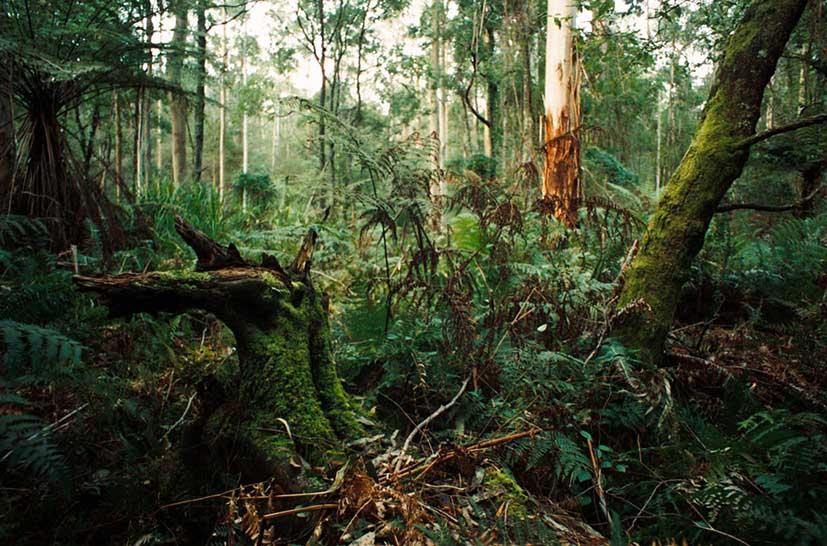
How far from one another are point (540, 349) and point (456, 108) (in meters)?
25.0

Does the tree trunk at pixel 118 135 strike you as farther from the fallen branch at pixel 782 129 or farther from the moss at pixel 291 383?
the fallen branch at pixel 782 129

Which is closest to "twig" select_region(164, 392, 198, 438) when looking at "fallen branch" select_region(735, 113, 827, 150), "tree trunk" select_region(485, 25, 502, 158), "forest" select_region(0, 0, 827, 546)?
"forest" select_region(0, 0, 827, 546)

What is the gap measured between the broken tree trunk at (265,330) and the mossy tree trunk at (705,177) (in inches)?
63.5

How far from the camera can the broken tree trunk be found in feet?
5.29

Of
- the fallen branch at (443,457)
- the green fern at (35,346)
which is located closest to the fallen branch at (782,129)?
the fallen branch at (443,457)

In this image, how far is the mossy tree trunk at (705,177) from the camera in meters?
2.56

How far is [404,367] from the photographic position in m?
2.32

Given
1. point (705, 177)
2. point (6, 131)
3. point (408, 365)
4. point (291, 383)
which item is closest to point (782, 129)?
point (705, 177)

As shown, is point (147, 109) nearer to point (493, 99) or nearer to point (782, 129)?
point (493, 99)

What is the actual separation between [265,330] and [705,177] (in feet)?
7.91

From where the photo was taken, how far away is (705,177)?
2604 mm

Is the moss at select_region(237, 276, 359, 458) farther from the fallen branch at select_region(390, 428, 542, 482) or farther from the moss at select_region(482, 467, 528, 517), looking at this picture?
the moss at select_region(482, 467, 528, 517)

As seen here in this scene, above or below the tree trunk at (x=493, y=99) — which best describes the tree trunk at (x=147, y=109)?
below

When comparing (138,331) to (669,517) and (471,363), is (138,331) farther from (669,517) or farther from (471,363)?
(669,517)
